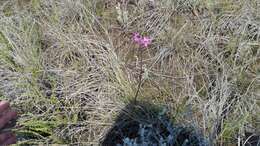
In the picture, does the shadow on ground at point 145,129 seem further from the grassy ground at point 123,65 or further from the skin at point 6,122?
the skin at point 6,122

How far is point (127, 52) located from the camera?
2.42m

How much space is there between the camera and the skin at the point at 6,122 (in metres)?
1.94

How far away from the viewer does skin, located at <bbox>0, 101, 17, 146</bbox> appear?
1941 millimetres

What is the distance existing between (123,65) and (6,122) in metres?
0.64

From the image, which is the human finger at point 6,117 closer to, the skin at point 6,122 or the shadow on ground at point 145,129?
the skin at point 6,122

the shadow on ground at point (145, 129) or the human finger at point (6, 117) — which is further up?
the human finger at point (6, 117)

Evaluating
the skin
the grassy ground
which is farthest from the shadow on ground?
the skin

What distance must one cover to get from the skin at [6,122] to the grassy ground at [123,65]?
59 millimetres

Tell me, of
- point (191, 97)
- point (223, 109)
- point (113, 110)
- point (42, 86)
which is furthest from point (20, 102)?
point (223, 109)

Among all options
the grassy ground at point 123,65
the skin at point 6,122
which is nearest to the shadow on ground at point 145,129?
the grassy ground at point 123,65

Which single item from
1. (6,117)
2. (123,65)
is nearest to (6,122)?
(6,117)

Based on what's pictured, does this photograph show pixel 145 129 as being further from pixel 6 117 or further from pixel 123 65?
pixel 6 117

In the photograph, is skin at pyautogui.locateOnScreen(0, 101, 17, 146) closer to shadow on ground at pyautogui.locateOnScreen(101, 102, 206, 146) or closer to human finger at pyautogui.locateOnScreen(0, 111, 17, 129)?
human finger at pyautogui.locateOnScreen(0, 111, 17, 129)

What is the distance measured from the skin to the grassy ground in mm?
59
